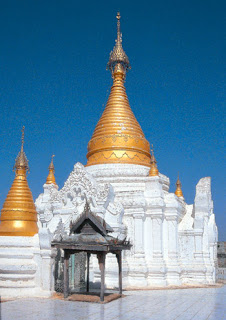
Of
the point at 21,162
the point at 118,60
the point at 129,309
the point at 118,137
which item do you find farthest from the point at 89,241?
A: the point at 118,60

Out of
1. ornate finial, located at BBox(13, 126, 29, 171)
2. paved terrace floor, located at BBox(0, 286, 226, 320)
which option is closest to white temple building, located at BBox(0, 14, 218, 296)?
ornate finial, located at BBox(13, 126, 29, 171)

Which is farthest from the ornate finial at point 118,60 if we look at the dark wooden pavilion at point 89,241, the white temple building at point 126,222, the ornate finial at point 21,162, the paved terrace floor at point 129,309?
the paved terrace floor at point 129,309

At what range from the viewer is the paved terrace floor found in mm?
11750

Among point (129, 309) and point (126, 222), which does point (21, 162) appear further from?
point (129, 309)

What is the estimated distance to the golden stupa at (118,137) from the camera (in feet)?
84.8

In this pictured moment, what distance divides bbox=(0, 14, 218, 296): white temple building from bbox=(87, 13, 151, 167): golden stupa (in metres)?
0.07

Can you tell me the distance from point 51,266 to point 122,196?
22.6 feet

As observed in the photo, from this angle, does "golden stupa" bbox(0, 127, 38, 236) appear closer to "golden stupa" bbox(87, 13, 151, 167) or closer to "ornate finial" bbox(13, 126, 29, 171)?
"ornate finial" bbox(13, 126, 29, 171)

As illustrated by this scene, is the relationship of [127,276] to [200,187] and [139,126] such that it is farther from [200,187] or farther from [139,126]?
[139,126]

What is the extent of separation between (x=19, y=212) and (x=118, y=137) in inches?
404

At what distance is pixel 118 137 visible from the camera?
2631 centimetres

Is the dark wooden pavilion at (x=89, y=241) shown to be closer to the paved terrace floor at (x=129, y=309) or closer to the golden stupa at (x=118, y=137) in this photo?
the paved terrace floor at (x=129, y=309)

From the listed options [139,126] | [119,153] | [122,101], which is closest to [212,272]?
[119,153]

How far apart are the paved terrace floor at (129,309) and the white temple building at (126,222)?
2.51 metres
